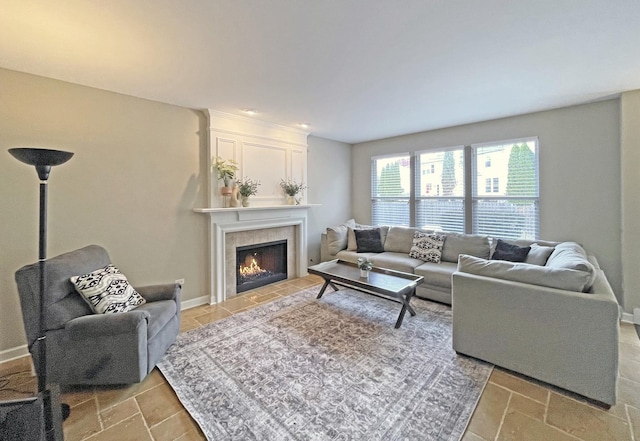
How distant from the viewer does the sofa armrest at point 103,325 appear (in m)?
1.95

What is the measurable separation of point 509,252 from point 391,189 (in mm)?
2459

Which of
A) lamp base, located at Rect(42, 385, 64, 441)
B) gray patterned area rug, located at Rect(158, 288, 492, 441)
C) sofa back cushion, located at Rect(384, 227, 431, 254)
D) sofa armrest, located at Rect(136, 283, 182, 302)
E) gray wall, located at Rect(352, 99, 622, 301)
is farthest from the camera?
sofa back cushion, located at Rect(384, 227, 431, 254)

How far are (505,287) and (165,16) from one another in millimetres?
3145

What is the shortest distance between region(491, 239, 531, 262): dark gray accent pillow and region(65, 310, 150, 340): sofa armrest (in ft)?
13.1

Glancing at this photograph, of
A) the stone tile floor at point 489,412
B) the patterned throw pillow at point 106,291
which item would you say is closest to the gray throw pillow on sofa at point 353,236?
the stone tile floor at point 489,412

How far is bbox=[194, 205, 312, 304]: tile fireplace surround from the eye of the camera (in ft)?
12.2

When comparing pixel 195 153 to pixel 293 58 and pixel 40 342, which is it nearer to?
pixel 293 58

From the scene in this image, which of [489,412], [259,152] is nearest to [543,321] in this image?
[489,412]

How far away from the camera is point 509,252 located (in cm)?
344

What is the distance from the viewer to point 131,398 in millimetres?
1951

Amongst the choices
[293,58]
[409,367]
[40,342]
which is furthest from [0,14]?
[409,367]

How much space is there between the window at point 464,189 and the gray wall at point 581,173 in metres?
0.16

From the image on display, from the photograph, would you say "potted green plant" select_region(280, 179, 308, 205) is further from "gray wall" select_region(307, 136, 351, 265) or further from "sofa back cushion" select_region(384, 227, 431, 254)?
"sofa back cushion" select_region(384, 227, 431, 254)

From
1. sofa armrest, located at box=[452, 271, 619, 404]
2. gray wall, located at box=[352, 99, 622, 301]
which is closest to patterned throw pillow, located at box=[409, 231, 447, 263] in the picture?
gray wall, located at box=[352, 99, 622, 301]
